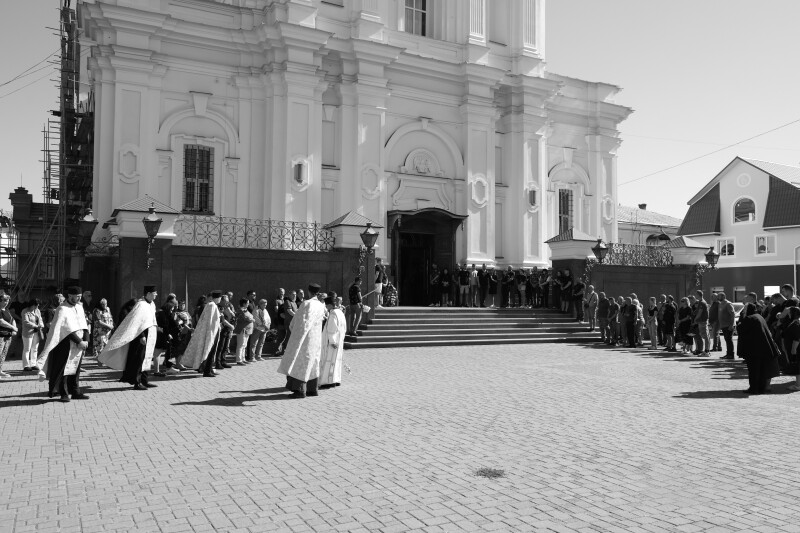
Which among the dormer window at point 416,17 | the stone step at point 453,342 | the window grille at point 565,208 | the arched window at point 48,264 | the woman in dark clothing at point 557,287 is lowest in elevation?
the stone step at point 453,342

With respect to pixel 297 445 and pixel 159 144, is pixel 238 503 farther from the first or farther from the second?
pixel 159 144

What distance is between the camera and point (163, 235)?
16906mm

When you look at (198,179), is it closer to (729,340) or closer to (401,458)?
(729,340)

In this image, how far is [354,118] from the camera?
2445cm

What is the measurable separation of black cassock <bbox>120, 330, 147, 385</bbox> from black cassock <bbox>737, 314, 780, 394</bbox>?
9.79 m

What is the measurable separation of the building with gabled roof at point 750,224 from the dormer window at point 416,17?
83.3 feet

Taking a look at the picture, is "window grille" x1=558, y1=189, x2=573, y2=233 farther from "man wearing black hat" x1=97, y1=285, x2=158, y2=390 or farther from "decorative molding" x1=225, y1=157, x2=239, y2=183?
"man wearing black hat" x1=97, y1=285, x2=158, y2=390

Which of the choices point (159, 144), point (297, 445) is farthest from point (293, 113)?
point (297, 445)

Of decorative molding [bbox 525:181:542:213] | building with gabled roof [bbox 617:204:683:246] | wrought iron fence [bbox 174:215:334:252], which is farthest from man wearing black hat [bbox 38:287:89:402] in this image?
building with gabled roof [bbox 617:204:683:246]

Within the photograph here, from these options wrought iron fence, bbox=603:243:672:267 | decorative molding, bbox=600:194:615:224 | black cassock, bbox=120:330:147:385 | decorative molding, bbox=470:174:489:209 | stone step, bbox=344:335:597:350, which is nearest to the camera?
black cassock, bbox=120:330:147:385

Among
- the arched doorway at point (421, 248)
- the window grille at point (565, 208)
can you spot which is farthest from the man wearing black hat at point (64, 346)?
the window grille at point (565, 208)

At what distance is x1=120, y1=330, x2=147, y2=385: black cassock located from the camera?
11.0 m

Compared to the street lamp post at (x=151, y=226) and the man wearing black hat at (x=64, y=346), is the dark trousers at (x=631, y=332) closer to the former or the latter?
the street lamp post at (x=151, y=226)

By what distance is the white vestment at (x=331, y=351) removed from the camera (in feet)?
37.0
